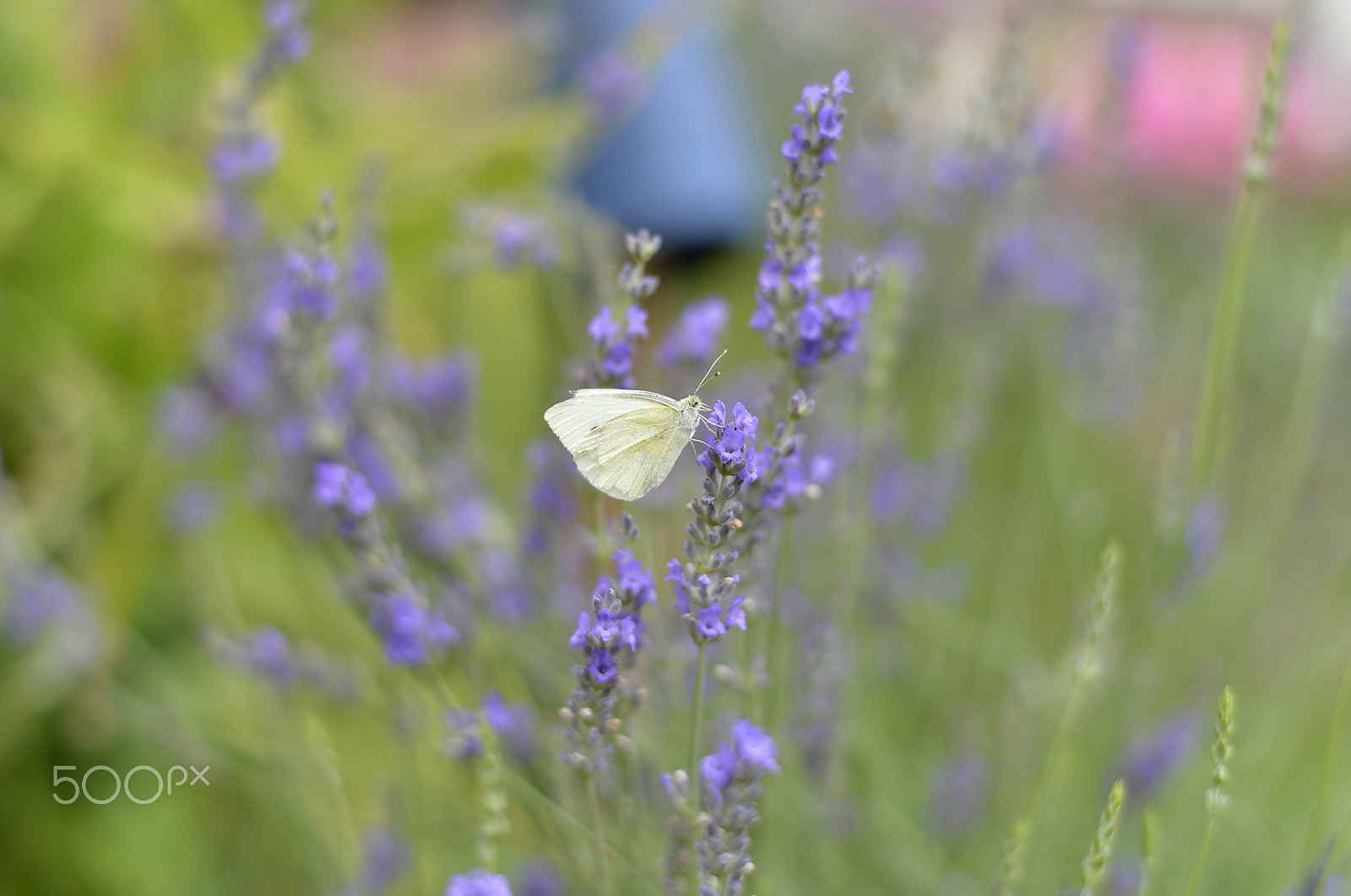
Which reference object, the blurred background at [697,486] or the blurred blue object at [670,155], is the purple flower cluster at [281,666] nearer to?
the blurred background at [697,486]

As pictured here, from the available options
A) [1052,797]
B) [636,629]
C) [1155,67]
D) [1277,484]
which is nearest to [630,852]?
[636,629]

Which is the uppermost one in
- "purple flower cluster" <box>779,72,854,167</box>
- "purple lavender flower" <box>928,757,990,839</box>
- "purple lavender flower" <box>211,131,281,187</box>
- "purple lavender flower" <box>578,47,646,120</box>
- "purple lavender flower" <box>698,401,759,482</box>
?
"purple lavender flower" <box>578,47,646,120</box>

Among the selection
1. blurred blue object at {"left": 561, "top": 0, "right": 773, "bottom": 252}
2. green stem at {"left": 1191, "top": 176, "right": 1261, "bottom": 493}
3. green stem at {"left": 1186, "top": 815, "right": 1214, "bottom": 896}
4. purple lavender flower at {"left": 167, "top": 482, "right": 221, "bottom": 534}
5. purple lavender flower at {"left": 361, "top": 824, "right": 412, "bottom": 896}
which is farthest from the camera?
blurred blue object at {"left": 561, "top": 0, "right": 773, "bottom": 252}

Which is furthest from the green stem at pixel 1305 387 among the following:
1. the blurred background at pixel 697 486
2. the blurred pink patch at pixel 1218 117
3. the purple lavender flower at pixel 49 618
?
the purple lavender flower at pixel 49 618

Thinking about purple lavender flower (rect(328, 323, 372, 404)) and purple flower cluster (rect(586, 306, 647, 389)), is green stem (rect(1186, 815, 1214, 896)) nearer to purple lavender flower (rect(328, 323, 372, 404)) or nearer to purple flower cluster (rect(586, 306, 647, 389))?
purple flower cluster (rect(586, 306, 647, 389))

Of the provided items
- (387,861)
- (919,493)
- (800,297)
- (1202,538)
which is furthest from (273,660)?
(1202,538)

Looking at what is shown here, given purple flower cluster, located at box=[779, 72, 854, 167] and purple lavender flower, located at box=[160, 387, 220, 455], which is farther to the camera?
purple lavender flower, located at box=[160, 387, 220, 455]

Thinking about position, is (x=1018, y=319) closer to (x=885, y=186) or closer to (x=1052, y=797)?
(x=885, y=186)
